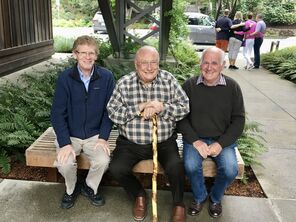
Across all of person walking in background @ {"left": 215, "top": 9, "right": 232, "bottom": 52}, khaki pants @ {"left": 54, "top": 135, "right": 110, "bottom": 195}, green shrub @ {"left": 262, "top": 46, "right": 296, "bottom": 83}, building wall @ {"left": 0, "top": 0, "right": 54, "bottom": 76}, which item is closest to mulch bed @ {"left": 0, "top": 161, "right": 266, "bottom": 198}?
khaki pants @ {"left": 54, "top": 135, "right": 110, "bottom": 195}

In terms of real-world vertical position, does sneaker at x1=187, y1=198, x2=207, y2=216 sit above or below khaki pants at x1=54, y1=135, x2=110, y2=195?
below

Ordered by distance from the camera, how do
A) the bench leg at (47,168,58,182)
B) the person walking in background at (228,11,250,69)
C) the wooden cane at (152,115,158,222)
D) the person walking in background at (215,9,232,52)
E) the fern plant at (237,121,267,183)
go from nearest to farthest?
the wooden cane at (152,115,158,222)
the bench leg at (47,168,58,182)
the fern plant at (237,121,267,183)
the person walking in background at (228,11,250,69)
the person walking in background at (215,9,232,52)

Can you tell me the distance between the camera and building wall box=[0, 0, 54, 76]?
8.88 meters

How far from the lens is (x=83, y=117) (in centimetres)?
332

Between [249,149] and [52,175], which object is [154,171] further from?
[249,149]

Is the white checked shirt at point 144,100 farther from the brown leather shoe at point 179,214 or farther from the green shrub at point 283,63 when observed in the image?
the green shrub at point 283,63

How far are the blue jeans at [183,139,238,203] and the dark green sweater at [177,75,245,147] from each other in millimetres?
85

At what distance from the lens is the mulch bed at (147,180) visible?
12.1ft

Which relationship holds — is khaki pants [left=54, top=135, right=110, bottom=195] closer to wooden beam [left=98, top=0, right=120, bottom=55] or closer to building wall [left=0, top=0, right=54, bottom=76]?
building wall [left=0, top=0, right=54, bottom=76]

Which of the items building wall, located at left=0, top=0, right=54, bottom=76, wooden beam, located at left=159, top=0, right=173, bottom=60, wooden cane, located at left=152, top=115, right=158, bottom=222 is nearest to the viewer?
wooden cane, located at left=152, top=115, right=158, bottom=222

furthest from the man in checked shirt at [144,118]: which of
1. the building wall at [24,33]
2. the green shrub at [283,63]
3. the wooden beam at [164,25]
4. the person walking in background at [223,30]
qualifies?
the person walking in background at [223,30]

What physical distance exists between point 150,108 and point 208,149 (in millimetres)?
621

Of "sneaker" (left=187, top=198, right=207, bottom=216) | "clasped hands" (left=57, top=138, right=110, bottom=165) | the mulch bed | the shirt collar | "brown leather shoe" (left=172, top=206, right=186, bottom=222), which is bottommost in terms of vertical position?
the mulch bed

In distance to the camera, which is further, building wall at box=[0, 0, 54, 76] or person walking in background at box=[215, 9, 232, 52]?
person walking in background at box=[215, 9, 232, 52]
